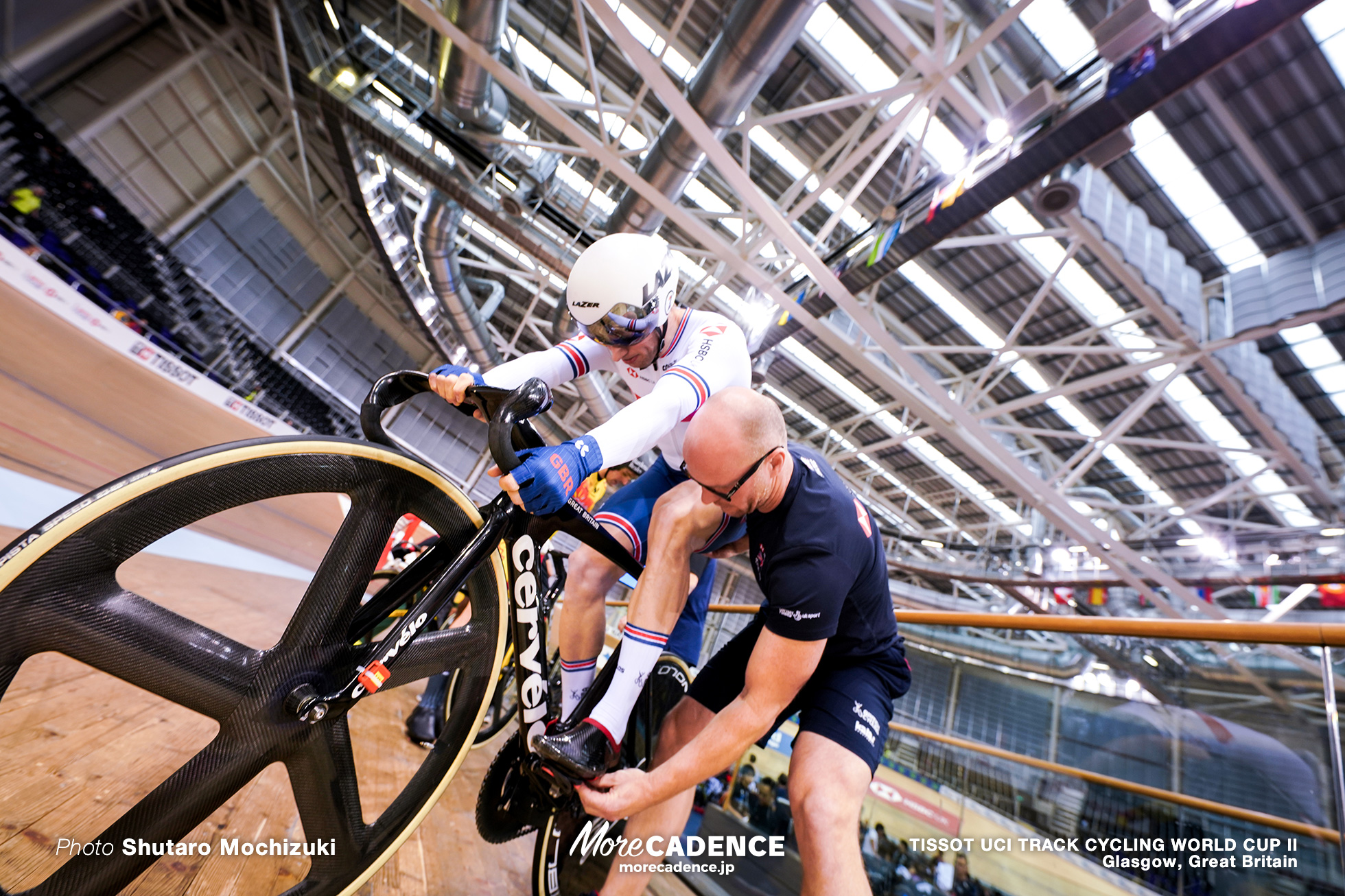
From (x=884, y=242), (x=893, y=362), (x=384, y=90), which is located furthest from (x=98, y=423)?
(x=893, y=362)

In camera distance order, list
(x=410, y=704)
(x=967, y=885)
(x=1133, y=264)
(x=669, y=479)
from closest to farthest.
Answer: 1. (x=967, y=885)
2. (x=669, y=479)
3. (x=410, y=704)
4. (x=1133, y=264)

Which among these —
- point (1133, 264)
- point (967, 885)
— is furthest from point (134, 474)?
point (1133, 264)

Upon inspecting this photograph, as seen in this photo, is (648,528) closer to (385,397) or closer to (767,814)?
(385,397)

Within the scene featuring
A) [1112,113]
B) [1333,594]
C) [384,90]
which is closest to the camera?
[1112,113]

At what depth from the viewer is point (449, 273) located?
13.4 metres

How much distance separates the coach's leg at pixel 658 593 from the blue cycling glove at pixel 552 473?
339 mm

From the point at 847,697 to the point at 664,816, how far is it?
2.02 feet

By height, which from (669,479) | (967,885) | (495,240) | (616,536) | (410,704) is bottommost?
(410,704)

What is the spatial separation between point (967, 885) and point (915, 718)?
63cm

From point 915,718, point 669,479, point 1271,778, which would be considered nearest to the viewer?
point 1271,778

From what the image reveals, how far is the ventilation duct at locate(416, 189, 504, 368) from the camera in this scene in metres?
12.2

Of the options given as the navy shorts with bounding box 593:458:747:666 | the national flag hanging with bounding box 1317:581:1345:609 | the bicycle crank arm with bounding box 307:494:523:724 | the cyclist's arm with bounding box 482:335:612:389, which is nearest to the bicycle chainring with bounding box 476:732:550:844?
the bicycle crank arm with bounding box 307:494:523:724

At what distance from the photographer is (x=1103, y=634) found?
1.82 meters

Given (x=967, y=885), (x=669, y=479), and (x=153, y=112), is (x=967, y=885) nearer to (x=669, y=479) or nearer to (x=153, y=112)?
(x=669, y=479)
